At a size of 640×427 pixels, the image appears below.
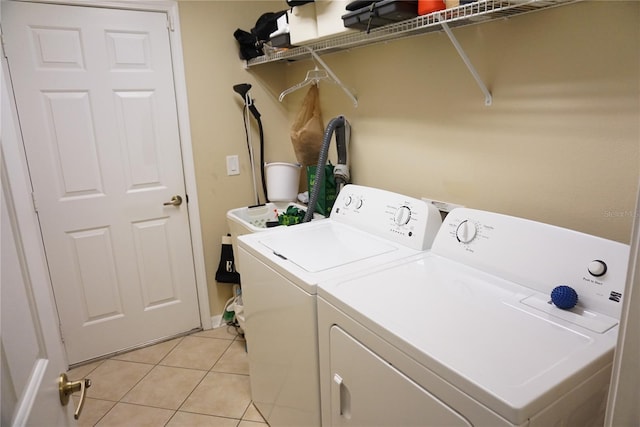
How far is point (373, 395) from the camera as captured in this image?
1.14 meters

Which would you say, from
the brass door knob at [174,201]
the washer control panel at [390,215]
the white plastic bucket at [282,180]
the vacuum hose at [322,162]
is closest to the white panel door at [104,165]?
the brass door knob at [174,201]

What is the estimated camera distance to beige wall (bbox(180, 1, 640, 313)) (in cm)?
124

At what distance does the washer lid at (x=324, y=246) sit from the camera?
1542 mm

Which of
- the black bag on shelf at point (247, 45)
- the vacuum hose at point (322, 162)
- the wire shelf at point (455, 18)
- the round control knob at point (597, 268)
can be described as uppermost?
the black bag on shelf at point (247, 45)

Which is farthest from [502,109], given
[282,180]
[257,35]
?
[257,35]

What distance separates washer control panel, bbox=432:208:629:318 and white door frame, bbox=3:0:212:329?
1.74 meters

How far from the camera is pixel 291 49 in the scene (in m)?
2.15

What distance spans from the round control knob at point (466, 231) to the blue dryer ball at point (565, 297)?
1.10ft

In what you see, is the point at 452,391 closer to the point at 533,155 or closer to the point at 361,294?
the point at 361,294

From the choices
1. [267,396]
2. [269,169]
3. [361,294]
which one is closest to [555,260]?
[361,294]

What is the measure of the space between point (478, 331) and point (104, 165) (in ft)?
7.34

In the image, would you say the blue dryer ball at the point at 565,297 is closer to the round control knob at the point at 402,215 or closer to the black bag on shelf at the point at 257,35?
the round control knob at the point at 402,215

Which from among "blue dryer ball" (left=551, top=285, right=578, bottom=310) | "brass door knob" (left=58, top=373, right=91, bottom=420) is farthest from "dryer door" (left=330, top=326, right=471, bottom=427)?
"brass door knob" (left=58, top=373, right=91, bottom=420)

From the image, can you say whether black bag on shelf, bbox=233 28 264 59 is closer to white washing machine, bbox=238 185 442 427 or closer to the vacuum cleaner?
the vacuum cleaner
